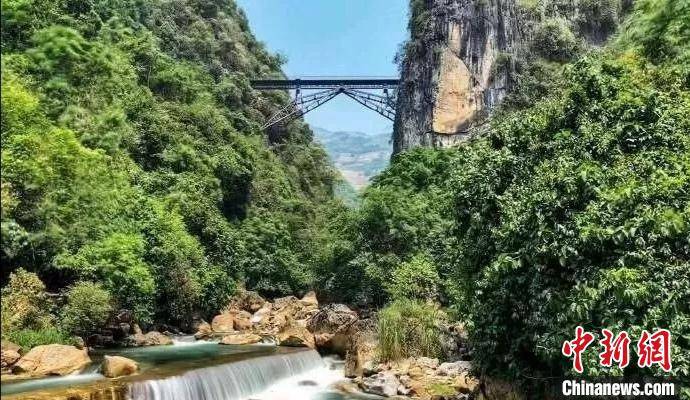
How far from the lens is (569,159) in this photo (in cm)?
1058

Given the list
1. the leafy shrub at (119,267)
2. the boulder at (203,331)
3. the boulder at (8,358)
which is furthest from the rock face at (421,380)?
the boulder at (203,331)

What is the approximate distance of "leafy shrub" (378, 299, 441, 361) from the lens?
17016 mm

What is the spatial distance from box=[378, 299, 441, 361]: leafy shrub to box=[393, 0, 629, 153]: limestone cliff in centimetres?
2043

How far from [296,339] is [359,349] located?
3.43m

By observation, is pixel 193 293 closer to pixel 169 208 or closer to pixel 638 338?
pixel 169 208

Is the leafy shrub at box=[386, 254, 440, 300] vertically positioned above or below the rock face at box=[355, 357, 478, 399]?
above

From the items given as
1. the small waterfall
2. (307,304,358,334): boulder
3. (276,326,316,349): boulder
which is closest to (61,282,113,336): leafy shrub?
the small waterfall

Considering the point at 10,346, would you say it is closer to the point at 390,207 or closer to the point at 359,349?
the point at 359,349

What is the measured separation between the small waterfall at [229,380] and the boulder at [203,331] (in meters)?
6.42

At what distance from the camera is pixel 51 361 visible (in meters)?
14.1

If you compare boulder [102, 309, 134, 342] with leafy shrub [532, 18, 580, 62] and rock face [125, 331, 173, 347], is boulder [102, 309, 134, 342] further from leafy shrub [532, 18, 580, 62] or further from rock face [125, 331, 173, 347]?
leafy shrub [532, 18, 580, 62]

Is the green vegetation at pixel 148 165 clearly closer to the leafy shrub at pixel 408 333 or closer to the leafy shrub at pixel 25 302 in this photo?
the leafy shrub at pixel 25 302

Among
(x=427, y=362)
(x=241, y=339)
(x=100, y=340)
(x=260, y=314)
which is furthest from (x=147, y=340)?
(x=427, y=362)

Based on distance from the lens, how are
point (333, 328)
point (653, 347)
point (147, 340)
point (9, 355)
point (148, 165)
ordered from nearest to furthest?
point (653, 347) < point (9, 355) < point (147, 340) < point (333, 328) < point (148, 165)
